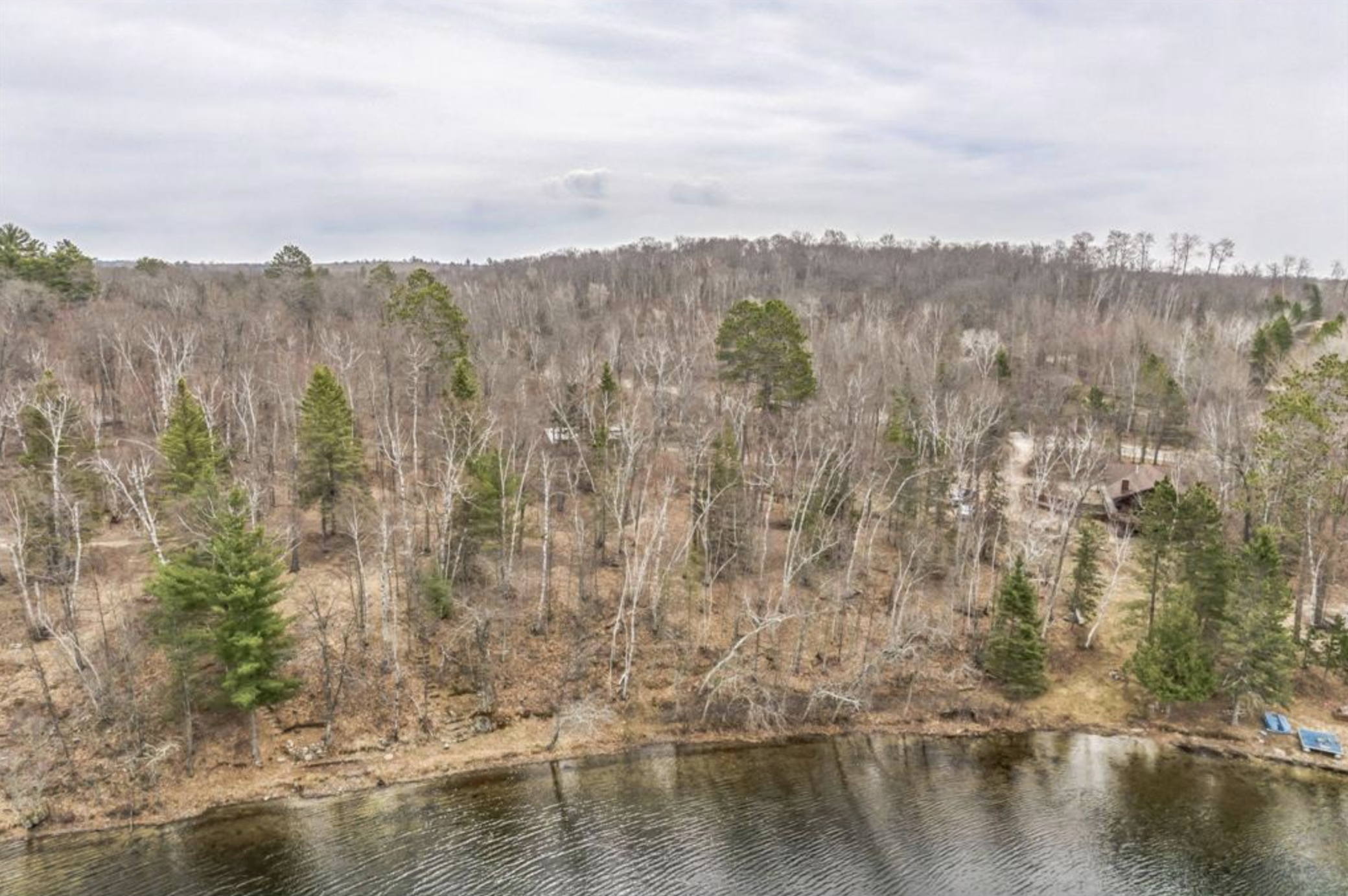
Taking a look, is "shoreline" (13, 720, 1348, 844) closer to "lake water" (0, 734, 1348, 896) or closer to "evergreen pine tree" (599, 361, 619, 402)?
"lake water" (0, 734, 1348, 896)

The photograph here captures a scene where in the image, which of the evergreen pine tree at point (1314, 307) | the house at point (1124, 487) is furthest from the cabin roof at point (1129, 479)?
the evergreen pine tree at point (1314, 307)

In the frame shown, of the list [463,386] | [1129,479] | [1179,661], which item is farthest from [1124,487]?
[463,386]

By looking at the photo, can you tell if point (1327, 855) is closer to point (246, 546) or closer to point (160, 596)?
point (246, 546)

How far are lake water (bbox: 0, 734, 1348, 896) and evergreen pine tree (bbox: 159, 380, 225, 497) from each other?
50.4ft

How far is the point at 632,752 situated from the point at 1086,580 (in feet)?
78.6

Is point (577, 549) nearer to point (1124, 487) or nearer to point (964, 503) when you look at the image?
point (964, 503)

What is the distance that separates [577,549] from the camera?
4156cm

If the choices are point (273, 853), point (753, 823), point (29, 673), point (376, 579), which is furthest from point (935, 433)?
point (29, 673)

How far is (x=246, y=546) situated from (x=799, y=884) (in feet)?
70.8

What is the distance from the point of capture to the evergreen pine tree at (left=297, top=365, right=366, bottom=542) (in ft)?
122

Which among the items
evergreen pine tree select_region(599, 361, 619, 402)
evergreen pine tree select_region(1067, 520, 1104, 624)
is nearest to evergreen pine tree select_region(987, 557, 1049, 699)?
evergreen pine tree select_region(1067, 520, 1104, 624)

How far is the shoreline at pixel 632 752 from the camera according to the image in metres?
24.6

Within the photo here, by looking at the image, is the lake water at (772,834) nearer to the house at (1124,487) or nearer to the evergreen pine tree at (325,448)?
the evergreen pine tree at (325,448)

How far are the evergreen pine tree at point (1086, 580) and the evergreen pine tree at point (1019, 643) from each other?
18.0 ft
